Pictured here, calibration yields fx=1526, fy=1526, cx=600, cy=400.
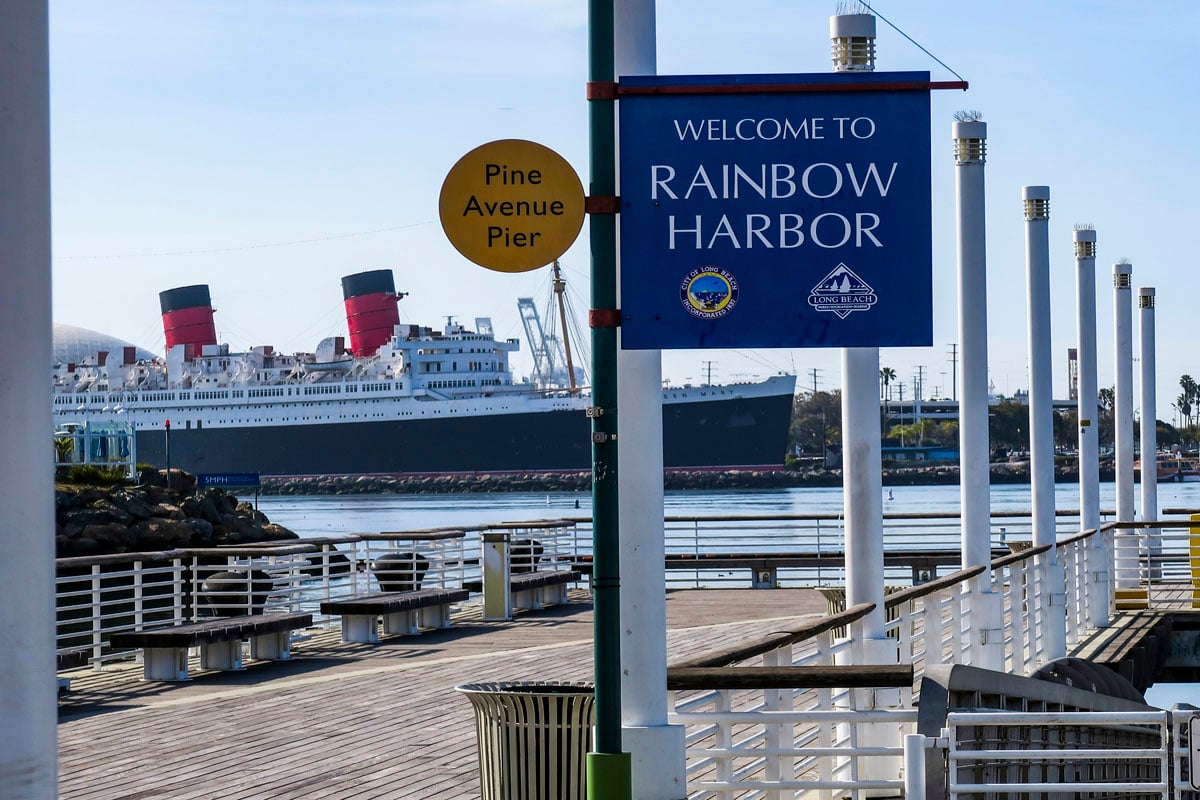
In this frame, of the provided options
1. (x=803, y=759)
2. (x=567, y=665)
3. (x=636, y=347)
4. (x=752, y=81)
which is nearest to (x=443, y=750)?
(x=803, y=759)

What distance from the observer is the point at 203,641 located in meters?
9.77

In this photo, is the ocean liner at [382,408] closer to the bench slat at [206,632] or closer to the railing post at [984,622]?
the bench slat at [206,632]

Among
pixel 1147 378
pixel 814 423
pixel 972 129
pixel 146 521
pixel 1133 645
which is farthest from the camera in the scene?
pixel 814 423

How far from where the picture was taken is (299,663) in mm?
10844

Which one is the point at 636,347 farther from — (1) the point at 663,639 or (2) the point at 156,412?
(2) the point at 156,412

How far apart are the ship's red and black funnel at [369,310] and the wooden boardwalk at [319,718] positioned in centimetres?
6850

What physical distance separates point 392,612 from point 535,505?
55.7 meters

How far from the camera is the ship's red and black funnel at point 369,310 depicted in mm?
80500

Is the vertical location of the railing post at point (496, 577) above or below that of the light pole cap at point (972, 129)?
below

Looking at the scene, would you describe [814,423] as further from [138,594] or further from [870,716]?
[870,716]

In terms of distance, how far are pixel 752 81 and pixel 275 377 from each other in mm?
82168

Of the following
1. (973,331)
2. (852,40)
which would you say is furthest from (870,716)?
(973,331)

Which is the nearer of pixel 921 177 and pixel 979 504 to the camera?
pixel 921 177

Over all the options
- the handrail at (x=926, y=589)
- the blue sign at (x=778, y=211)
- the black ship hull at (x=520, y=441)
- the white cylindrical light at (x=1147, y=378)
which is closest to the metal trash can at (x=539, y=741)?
the blue sign at (x=778, y=211)
